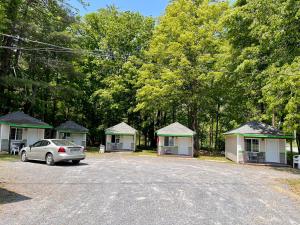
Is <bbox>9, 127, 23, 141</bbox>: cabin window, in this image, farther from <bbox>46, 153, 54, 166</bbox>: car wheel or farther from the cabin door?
the cabin door

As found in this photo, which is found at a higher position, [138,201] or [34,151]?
[34,151]

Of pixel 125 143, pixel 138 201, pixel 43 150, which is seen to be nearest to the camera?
pixel 138 201

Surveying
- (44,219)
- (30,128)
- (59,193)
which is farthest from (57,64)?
(44,219)

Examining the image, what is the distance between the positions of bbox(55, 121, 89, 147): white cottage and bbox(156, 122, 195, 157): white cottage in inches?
387

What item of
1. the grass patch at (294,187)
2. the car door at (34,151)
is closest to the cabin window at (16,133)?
the car door at (34,151)

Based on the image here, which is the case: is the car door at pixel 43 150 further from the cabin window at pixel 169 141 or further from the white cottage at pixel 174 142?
the cabin window at pixel 169 141

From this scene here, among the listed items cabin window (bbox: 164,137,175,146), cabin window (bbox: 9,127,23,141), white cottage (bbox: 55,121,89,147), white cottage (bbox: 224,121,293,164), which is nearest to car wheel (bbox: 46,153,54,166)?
cabin window (bbox: 9,127,23,141)

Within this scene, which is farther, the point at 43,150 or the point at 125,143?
the point at 125,143

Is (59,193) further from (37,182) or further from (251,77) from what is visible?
(251,77)

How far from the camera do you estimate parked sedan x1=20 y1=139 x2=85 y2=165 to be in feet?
50.4

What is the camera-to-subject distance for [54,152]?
1547 centimetres

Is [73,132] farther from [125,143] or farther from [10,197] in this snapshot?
[10,197]

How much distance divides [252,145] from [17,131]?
71.2ft

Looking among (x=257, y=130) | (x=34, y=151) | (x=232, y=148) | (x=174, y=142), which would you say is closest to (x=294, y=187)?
(x=257, y=130)
